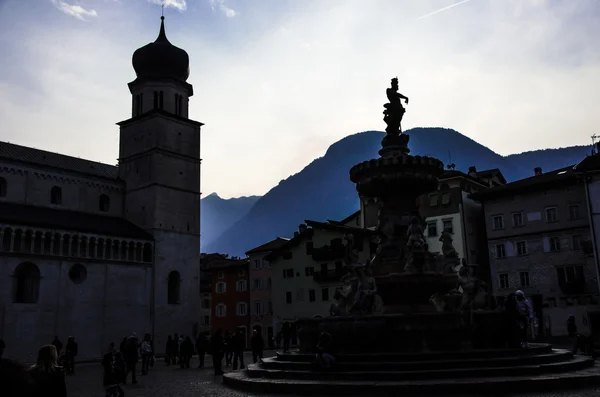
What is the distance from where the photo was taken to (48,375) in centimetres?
612

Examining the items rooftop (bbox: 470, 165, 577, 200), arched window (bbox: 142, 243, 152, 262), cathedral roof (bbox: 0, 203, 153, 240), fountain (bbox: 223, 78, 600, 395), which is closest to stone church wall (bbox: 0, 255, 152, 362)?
arched window (bbox: 142, 243, 152, 262)

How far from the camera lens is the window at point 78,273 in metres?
47.2

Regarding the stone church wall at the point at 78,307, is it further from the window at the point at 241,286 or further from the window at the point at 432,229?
the window at the point at 432,229

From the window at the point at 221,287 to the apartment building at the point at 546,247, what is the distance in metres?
33.3

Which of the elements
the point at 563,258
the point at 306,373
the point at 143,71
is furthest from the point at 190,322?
the point at 306,373

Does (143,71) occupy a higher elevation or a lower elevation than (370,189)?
higher

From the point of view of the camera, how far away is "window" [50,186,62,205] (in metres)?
52.3

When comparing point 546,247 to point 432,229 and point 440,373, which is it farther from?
point 440,373

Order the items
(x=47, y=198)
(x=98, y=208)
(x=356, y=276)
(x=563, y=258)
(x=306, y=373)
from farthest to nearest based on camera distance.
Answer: (x=98, y=208) → (x=47, y=198) → (x=563, y=258) → (x=356, y=276) → (x=306, y=373)

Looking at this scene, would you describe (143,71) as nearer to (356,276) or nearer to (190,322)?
(190,322)

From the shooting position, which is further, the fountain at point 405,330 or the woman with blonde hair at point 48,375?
the fountain at point 405,330

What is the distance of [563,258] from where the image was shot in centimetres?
4362

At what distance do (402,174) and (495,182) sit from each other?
5085 cm

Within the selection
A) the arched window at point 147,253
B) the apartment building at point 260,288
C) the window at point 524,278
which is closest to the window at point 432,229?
the window at point 524,278
